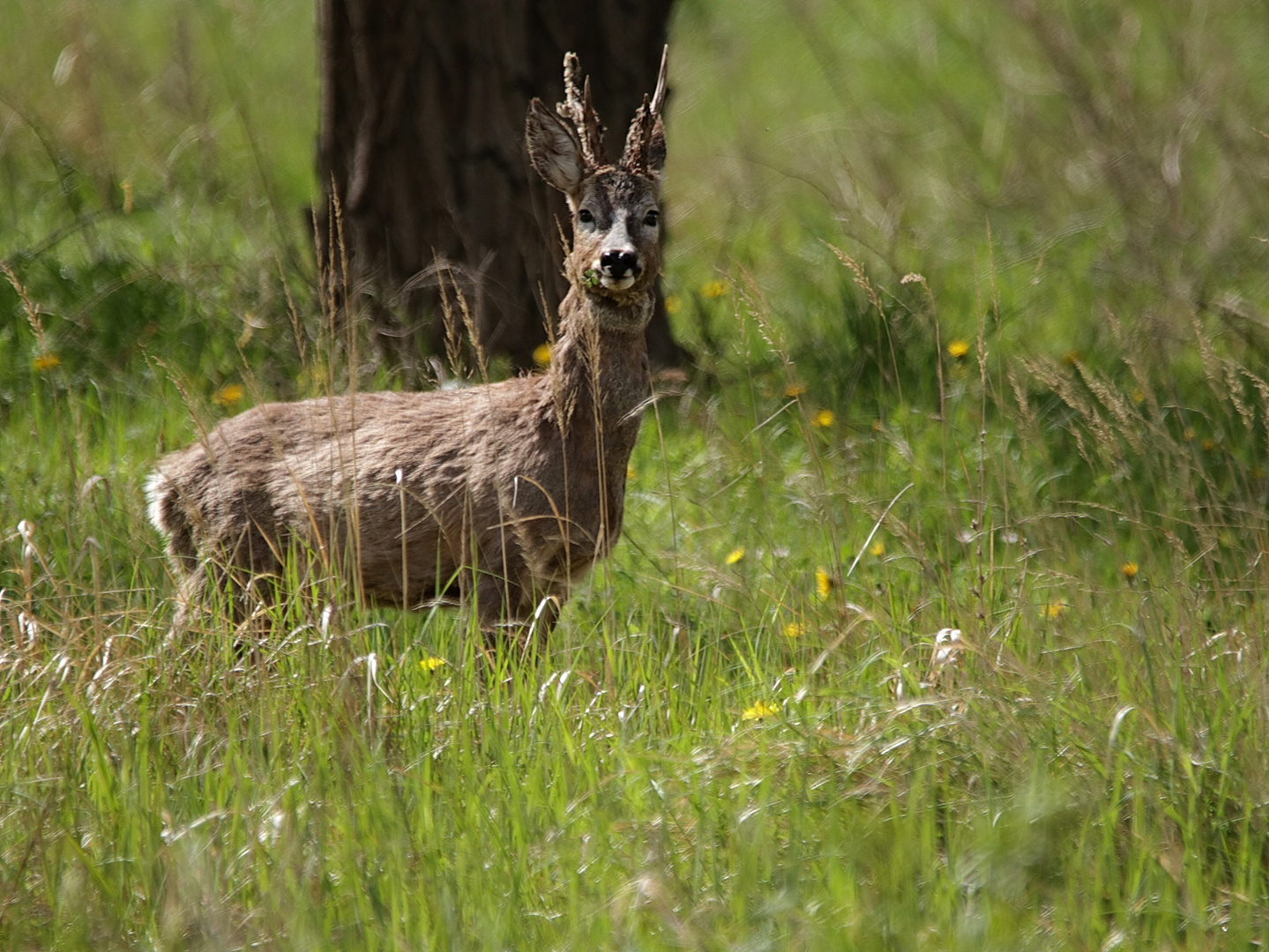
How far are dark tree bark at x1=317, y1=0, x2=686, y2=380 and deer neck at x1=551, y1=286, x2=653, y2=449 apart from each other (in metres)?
1.81

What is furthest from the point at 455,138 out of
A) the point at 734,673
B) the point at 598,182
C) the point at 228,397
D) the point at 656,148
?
the point at 734,673

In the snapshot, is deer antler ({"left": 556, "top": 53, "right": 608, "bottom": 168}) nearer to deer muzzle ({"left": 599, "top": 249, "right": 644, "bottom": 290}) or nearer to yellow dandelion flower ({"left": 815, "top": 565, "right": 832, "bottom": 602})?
deer muzzle ({"left": 599, "top": 249, "right": 644, "bottom": 290})

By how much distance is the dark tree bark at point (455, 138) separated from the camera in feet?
20.6

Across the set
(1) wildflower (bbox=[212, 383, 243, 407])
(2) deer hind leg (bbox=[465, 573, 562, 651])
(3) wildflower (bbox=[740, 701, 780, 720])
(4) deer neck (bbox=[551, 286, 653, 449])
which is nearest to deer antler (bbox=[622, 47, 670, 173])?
(4) deer neck (bbox=[551, 286, 653, 449])

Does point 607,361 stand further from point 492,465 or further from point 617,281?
point 492,465

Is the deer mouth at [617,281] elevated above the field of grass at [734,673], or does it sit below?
above

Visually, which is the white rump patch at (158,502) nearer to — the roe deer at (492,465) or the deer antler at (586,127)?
the roe deer at (492,465)

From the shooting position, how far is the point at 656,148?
4.50m

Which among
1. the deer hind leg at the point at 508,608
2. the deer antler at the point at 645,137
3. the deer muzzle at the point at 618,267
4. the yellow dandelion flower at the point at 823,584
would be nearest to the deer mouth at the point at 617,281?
the deer muzzle at the point at 618,267

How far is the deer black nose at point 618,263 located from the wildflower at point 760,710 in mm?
1250

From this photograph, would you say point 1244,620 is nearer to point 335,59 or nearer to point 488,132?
point 488,132

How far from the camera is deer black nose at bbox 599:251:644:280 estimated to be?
13.4 feet

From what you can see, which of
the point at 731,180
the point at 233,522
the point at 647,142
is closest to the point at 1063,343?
the point at 731,180

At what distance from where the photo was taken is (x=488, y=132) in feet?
20.9
